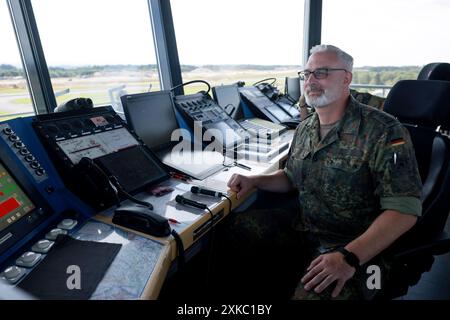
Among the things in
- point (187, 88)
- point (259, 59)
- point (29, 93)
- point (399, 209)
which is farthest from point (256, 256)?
point (259, 59)

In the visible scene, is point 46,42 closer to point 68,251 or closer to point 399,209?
point 68,251

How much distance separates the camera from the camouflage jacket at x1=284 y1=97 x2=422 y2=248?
1016 millimetres

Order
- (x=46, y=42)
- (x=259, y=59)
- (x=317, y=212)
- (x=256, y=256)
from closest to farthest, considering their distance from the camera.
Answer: (x=317, y=212)
(x=256, y=256)
(x=46, y=42)
(x=259, y=59)

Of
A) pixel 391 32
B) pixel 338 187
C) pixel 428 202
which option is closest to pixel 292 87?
pixel 391 32

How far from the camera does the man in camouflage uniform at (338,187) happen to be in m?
0.96

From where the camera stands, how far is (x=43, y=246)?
0.78 meters

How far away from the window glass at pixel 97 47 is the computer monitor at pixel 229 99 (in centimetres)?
53

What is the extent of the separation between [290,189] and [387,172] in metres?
0.50

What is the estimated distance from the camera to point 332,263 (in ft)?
3.02

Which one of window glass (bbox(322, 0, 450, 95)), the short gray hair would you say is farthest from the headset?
window glass (bbox(322, 0, 450, 95))

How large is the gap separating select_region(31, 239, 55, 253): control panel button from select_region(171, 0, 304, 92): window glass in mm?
1521

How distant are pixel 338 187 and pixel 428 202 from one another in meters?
0.31

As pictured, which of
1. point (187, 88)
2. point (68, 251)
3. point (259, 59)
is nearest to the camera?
point (68, 251)

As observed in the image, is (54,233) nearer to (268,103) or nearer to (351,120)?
(351,120)
